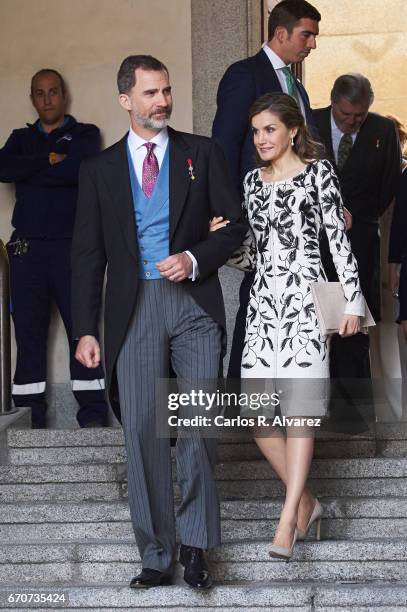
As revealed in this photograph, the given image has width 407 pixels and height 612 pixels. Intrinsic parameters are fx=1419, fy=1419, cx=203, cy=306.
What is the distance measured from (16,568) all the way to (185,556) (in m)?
0.88

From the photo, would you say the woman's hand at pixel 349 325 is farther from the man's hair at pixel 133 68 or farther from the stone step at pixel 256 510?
the man's hair at pixel 133 68

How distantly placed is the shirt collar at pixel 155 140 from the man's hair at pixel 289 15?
4.09 feet

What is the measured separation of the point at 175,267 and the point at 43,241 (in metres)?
2.86

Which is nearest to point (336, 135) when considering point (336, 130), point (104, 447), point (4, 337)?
point (336, 130)

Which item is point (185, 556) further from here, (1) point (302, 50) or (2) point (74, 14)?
(2) point (74, 14)

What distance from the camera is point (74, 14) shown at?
834 centimetres

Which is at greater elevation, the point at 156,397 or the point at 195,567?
the point at 156,397

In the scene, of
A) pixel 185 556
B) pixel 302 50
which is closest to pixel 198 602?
pixel 185 556

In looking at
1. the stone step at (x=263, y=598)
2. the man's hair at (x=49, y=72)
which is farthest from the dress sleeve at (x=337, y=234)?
the man's hair at (x=49, y=72)

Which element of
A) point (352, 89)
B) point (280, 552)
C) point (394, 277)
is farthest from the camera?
point (352, 89)

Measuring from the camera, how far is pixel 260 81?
21.3 ft

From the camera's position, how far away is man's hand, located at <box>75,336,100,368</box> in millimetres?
5504

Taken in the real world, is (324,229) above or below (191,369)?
above

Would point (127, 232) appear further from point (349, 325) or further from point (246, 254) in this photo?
point (349, 325)
